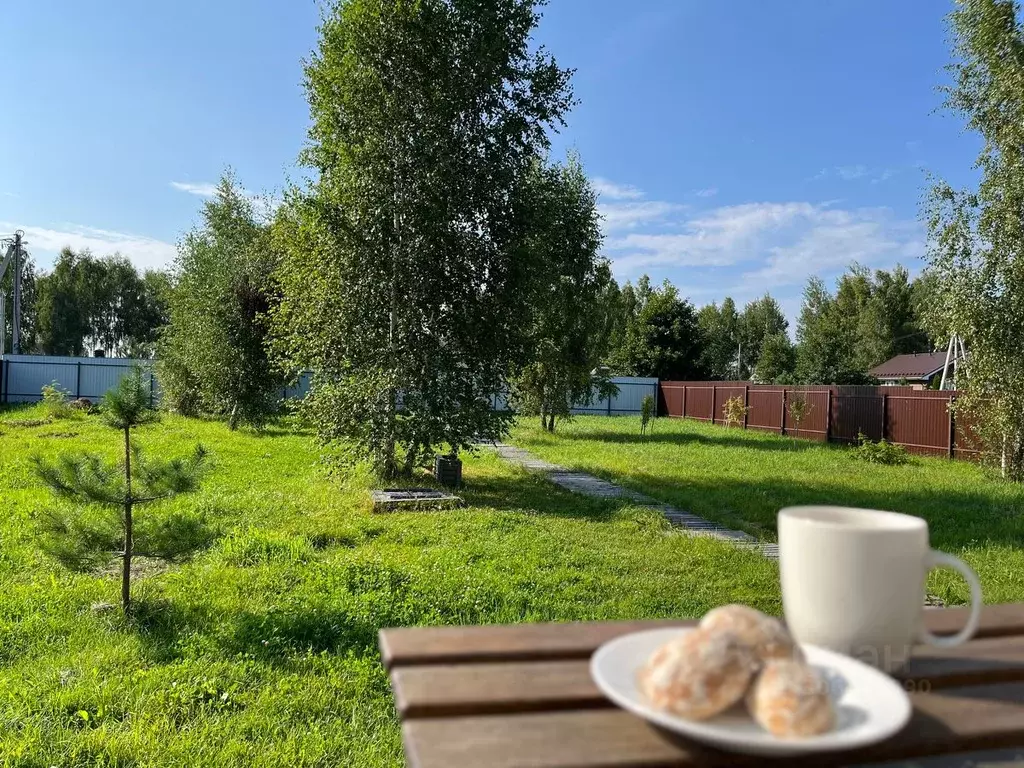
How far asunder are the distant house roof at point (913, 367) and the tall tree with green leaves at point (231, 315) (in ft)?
86.1

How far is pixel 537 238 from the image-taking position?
32.1 feet

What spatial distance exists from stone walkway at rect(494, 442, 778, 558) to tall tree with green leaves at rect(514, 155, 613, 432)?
108 inches

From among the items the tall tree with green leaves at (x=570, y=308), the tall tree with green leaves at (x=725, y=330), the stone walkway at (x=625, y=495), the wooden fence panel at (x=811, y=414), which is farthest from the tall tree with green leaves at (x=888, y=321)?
the stone walkway at (x=625, y=495)

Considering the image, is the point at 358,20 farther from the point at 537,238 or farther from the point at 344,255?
the point at 537,238

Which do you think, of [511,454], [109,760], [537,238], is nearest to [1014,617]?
[109,760]

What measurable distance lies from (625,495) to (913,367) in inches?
1142

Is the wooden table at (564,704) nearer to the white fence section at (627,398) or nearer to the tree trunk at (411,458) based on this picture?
the tree trunk at (411,458)

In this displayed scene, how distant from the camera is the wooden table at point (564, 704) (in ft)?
2.38

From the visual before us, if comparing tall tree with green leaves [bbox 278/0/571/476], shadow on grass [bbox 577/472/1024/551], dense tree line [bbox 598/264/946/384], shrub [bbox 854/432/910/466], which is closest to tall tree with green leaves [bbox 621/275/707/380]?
dense tree line [bbox 598/264/946/384]

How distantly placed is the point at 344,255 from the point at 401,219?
2.83ft

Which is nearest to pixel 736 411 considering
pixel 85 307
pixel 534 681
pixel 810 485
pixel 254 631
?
pixel 810 485

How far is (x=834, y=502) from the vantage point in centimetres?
922

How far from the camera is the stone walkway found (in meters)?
7.19

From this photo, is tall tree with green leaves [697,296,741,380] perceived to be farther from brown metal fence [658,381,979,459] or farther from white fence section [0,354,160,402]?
white fence section [0,354,160,402]
